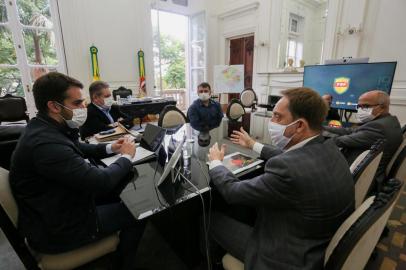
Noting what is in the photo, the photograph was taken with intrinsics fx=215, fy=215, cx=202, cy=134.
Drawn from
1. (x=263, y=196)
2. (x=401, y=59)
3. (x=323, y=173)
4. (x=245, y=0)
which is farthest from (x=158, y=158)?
(x=245, y=0)

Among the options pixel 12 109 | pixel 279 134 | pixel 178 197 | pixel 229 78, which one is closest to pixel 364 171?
pixel 279 134

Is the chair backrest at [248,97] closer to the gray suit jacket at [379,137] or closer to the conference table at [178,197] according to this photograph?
the gray suit jacket at [379,137]

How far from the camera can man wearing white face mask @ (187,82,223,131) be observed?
101 inches

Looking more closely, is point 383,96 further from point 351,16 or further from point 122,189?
point 351,16

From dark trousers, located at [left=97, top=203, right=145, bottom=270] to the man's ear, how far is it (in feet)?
1.85

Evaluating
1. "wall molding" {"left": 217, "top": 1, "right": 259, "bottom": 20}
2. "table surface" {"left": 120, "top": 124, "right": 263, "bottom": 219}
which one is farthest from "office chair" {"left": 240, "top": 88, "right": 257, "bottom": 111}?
"table surface" {"left": 120, "top": 124, "right": 263, "bottom": 219}

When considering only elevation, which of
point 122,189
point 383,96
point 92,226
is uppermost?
point 383,96

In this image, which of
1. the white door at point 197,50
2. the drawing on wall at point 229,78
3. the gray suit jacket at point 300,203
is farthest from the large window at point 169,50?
the gray suit jacket at point 300,203

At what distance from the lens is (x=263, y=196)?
32.0 inches

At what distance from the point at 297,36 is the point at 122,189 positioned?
16.5ft

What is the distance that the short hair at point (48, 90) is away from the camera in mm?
1011

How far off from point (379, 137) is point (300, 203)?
54.7 inches

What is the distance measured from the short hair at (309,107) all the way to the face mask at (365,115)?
1415 mm

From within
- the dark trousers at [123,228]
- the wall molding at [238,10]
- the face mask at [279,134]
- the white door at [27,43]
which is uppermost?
the wall molding at [238,10]
